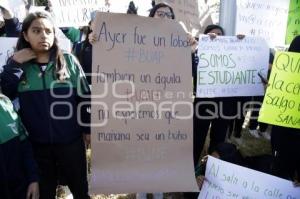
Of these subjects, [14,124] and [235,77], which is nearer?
[14,124]

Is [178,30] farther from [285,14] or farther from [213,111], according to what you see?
[285,14]

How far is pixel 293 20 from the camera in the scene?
158 inches

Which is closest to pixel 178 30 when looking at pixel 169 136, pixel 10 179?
pixel 169 136

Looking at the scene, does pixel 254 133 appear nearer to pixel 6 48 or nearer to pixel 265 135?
pixel 265 135

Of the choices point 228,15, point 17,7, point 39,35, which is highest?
point 17,7

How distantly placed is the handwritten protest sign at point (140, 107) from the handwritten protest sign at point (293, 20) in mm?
1876

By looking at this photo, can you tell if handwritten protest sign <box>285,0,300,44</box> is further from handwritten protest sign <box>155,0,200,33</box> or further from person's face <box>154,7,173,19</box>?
person's face <box>154,7,173,19</box>

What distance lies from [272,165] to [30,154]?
1.91 m

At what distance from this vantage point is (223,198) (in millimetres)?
2836

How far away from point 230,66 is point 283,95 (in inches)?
29.9

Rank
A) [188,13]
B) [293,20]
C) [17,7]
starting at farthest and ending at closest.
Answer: [17,7] < [293,20] < [188,13]

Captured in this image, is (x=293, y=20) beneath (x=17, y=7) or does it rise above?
beneath

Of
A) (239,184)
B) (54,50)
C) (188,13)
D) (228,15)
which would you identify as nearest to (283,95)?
(239,184)

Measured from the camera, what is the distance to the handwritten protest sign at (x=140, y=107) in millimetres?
2531
